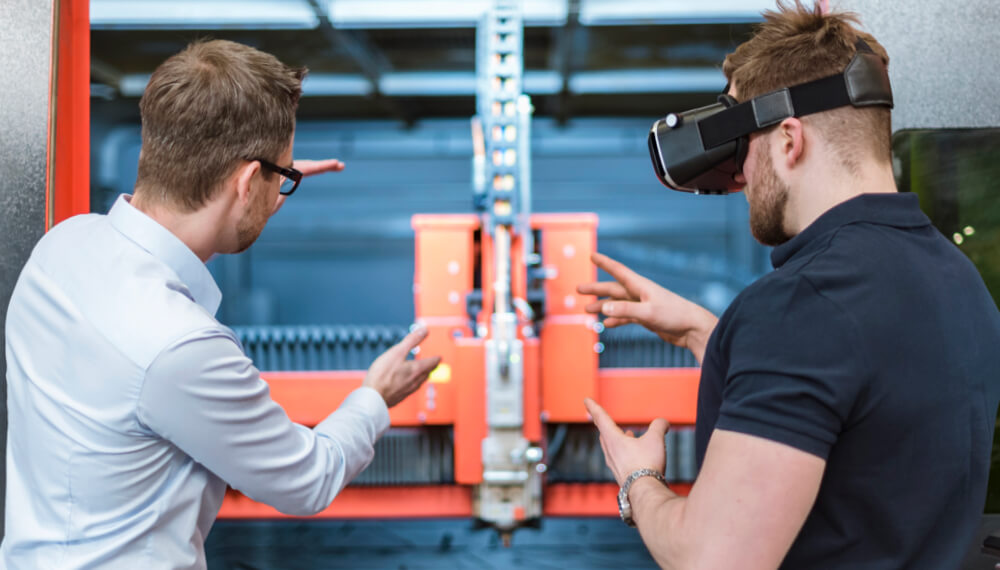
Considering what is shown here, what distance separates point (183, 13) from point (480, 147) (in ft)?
8.21

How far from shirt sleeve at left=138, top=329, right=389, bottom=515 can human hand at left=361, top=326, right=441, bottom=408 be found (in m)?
0.19

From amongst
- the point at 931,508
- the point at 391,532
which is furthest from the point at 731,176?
the point at 391,532

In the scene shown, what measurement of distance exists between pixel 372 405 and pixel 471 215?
61.8 inches

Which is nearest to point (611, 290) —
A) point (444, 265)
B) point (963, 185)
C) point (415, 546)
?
point (963, 185)

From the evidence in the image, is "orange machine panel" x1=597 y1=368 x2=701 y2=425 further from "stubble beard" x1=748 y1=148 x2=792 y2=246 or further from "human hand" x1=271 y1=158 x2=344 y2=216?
"stubble beard" x1=748 y1=148 x2=792 y2=246

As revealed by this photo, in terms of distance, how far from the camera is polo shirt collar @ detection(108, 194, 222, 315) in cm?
90

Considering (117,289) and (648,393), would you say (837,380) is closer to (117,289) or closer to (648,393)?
(117,289)

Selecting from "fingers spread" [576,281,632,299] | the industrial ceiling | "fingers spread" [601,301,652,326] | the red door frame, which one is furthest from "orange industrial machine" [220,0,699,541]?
the industrial ceiling

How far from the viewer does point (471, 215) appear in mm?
2645

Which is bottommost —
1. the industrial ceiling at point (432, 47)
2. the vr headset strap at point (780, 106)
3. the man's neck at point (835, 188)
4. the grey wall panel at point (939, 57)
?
the man's neck at point (835, 188)

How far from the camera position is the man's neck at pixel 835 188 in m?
0.78

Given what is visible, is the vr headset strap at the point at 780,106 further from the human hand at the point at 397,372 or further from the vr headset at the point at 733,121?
the human hand at the point at 397,372

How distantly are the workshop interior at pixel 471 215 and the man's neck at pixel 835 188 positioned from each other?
1.71 ft

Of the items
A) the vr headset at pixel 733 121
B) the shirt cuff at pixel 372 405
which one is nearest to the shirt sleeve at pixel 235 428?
the shirt cuff at pixel 372 405
